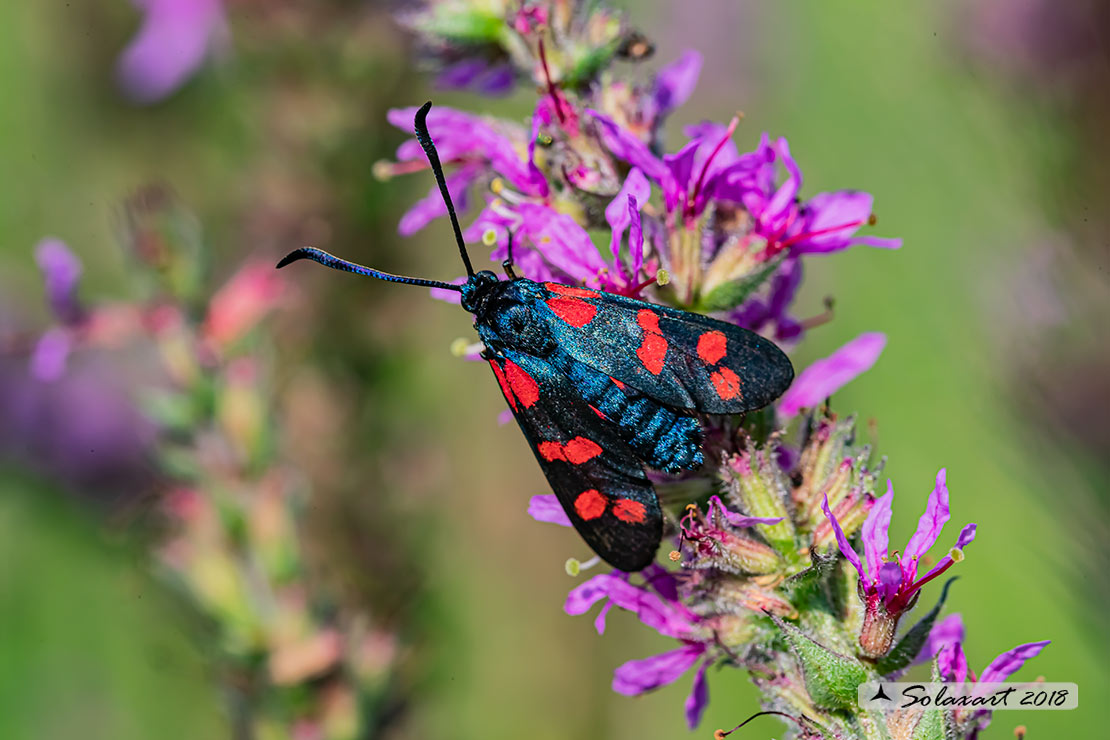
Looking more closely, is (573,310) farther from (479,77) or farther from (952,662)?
(952,662)

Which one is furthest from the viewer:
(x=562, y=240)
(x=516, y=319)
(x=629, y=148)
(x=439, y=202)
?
(x=439, y=202)

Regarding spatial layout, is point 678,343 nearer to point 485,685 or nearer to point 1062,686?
point 1062,686

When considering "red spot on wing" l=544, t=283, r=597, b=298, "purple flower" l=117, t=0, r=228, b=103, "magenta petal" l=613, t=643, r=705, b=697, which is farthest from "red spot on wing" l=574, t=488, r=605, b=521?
"purple flower" l=117, t=0, r=228, b=103

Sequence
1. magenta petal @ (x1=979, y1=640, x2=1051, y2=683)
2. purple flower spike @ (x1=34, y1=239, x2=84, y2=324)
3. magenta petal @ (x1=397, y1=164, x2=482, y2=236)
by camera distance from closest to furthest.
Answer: magenta petal @ (x1=979, y1=640, x2=1051, y2=683)
magenta petal @ (x1=397, y1=164, x2=482, y2=236)
purple flower spike @ (x1=34, y1=239, x2=84, y2=324)

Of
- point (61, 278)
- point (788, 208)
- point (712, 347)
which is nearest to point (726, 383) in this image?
point (712, 347)

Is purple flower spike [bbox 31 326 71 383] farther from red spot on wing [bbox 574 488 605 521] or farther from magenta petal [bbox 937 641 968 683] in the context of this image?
magenta petal [bbox 937 641 968 683]

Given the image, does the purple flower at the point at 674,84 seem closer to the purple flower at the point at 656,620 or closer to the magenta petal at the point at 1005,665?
the purple flower at the point at 656,620

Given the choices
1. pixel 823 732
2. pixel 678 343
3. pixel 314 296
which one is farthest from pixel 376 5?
pixel 823 732
